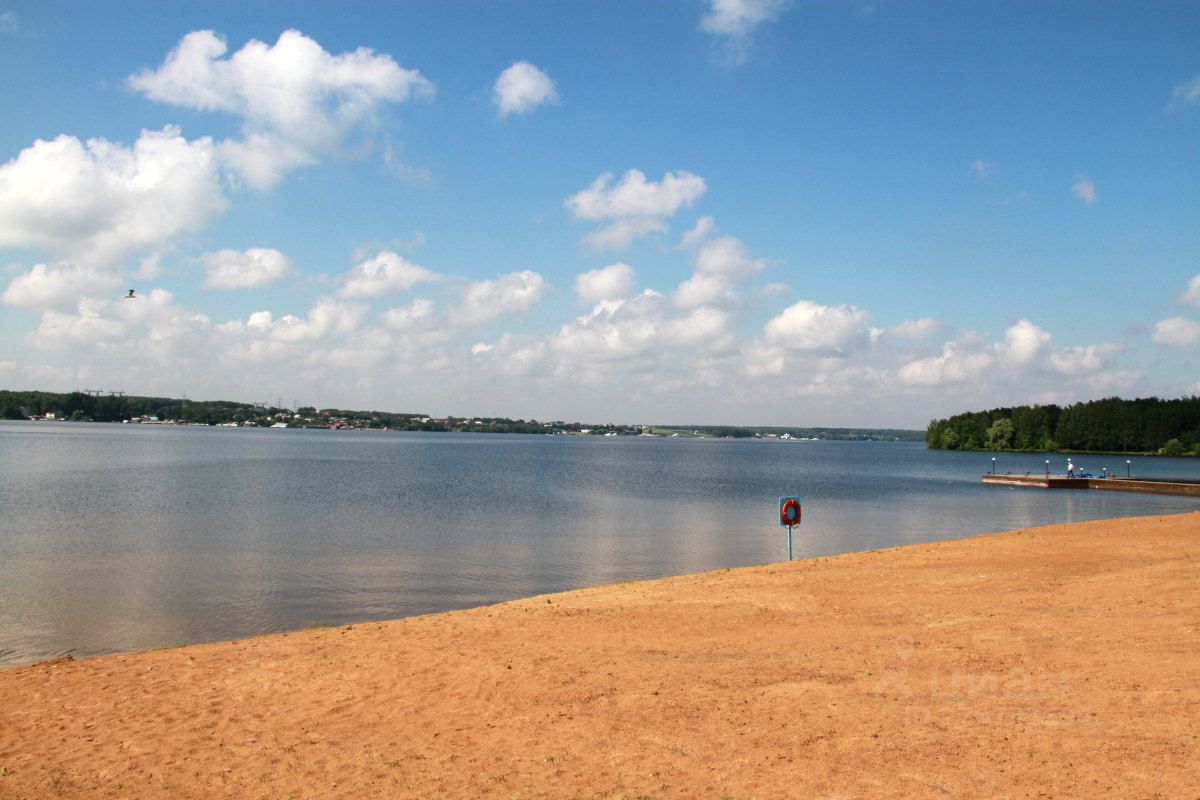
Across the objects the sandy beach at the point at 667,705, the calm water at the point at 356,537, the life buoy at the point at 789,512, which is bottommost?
the calm water at the point at 356,537

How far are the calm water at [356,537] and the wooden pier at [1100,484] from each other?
436cm

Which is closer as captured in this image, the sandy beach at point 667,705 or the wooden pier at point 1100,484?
the sandy beach at point 667,705

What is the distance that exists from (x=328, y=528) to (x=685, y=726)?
99.0 ft

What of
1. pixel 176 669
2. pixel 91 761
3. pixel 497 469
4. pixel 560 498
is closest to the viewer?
pixel 91 761

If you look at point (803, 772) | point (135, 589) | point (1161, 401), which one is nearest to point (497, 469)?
point (135, 589)

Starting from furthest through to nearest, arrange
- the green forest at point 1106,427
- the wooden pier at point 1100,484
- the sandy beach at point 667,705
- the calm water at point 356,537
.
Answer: the green forest at point 1106,427 → the wooden pier at point 1100,484 → the calm water at point 356,537 → the sandy beach at point 667,705

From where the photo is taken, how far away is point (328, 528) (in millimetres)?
36250

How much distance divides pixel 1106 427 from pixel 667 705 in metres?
183

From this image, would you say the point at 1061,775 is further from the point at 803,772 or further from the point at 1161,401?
the point at 1161,401

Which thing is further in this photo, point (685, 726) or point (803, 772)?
point (685, 726)

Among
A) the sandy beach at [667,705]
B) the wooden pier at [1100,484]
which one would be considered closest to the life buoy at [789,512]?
the sandy beach at [667,705]

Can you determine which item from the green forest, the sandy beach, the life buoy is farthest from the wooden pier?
the green forest

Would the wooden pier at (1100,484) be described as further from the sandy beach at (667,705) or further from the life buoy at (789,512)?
the sandy beach at (667,705)

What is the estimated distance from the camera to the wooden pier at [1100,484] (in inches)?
2589
